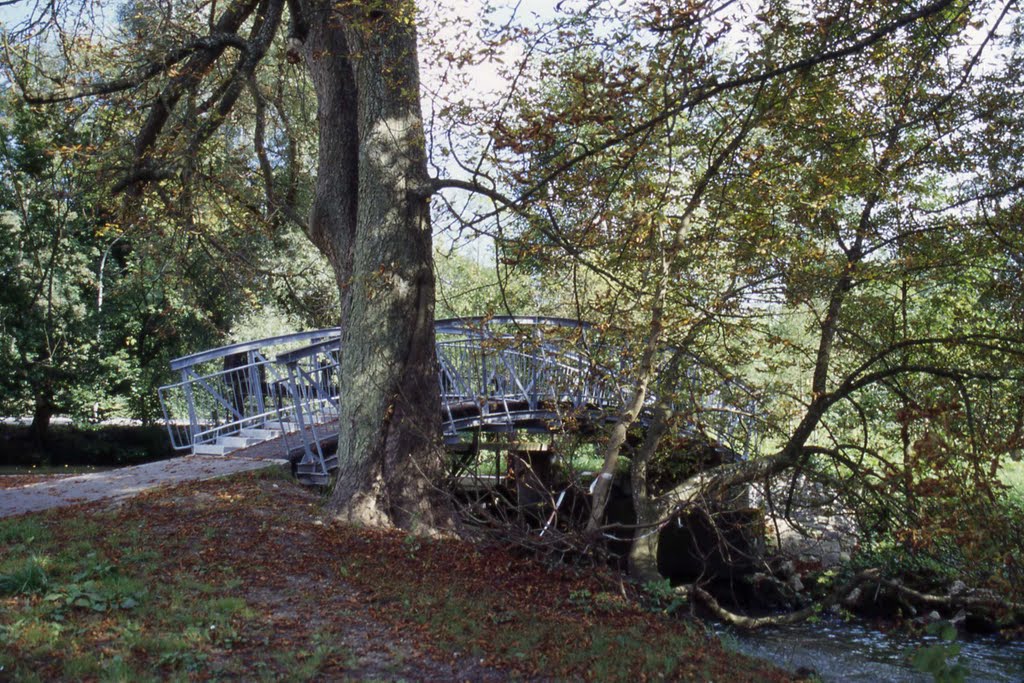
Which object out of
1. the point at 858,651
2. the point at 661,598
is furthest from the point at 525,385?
the point at 858,651

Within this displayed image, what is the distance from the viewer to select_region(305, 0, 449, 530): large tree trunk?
30.5ft

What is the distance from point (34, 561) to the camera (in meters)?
6.43

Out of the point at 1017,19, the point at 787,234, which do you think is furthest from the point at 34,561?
the point at 1017,19

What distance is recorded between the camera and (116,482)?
1082 cm

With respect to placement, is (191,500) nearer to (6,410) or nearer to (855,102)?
(855,102)

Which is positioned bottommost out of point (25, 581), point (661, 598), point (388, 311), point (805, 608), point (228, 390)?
point (805, 608)

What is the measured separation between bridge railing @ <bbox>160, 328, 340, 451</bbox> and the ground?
3090mm

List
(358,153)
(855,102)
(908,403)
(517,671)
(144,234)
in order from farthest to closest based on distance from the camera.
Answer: (144,234)
(358,153)
(855,102)
(908,403)
(517,671)

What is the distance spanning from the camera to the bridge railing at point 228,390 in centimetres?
1221

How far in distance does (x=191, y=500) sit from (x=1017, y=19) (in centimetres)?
924

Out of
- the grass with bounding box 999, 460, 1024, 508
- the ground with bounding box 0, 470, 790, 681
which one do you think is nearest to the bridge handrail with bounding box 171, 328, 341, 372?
the ground with bounding box 0, 470, 790, 681

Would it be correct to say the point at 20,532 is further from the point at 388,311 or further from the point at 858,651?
the point at 858,651

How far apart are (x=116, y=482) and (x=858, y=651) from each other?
29.0 ft

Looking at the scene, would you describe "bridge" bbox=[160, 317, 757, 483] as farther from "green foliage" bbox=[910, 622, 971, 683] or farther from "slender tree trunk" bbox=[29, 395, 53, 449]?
"slender tree trunk" bbox=[29, 395, 53, 449]
